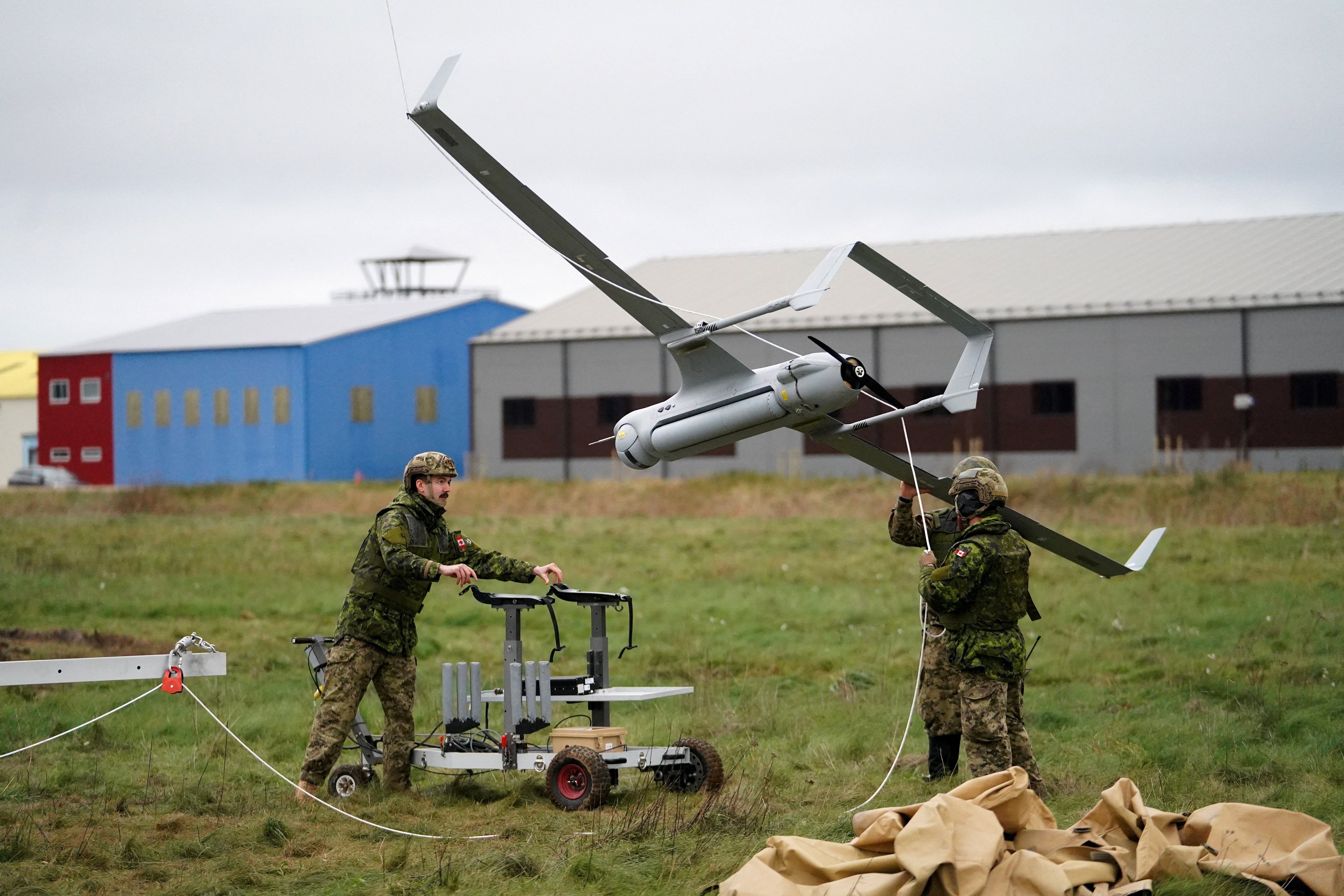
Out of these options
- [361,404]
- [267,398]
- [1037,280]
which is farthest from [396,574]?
[361,404]

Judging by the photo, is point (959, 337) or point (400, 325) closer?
point (959, 337)

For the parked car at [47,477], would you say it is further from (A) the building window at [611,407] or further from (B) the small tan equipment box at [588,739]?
(B) the small tan equipment box at [588,739]

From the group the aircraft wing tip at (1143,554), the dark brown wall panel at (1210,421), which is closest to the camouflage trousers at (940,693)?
the aircraft wing tip at (1143,554)

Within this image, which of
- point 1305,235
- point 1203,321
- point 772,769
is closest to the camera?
point 772,769

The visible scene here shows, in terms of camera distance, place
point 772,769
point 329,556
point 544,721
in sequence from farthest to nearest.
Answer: point 329,556, point 772,769, point 544,721

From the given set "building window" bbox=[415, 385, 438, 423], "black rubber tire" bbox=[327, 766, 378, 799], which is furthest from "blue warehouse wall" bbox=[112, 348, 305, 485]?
"black rubber tire" bbox=[327, 766, 378, 799]

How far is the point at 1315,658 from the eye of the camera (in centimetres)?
1270

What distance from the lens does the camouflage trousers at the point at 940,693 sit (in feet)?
29.3

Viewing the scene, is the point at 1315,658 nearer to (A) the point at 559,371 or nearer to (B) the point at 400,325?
(A) the point at 559,371

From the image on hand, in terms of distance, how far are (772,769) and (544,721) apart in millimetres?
1689

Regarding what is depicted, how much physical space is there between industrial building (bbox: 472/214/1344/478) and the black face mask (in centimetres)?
2411

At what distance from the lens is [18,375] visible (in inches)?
2682

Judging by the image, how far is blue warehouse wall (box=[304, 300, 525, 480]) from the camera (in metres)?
45.4

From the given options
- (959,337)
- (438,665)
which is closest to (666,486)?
(959,337)
